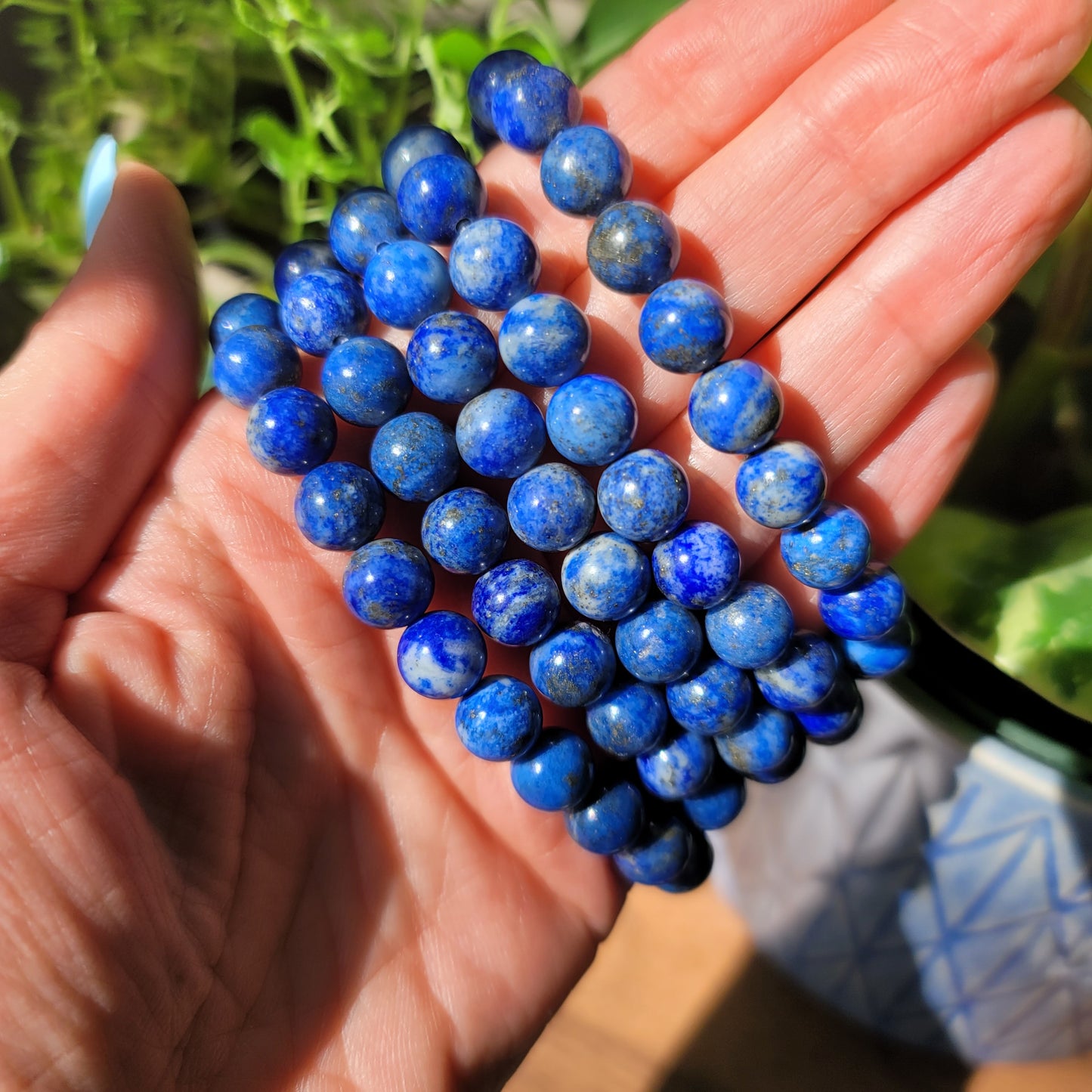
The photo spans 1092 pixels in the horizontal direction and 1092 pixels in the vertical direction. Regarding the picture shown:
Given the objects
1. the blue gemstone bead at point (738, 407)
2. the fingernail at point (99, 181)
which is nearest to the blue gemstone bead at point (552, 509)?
the blue gemstone bead at point (738, 407)

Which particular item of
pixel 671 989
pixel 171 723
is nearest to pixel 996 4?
pixel 171 723

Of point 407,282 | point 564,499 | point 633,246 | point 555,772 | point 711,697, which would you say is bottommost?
point 555,772

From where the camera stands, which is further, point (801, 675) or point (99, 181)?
point (99, 181)

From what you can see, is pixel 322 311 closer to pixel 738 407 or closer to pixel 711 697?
pixel 738 407

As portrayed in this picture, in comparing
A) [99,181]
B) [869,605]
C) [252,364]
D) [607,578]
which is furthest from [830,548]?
[99,181]

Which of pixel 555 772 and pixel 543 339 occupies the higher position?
pixel 543 339
